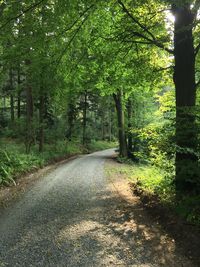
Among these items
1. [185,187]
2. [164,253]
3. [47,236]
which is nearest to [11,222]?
[47,236]

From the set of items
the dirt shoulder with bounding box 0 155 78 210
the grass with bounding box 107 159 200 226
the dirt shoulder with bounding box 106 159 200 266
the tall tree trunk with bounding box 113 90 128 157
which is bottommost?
the dirt shoulder with bounding box 0 155 78 210

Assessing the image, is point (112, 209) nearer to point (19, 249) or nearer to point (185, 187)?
point (185, 187)

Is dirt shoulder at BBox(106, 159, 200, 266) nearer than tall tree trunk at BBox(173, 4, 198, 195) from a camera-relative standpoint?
Yes

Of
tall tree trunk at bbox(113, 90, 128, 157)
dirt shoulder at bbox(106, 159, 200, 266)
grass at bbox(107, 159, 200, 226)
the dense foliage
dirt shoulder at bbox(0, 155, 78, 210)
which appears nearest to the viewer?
dirt shoulder at bbox(106, 159, 200, 266)

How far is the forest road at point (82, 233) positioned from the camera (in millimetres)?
4613

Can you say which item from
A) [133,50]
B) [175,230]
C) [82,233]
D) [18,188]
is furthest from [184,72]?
[18,188]

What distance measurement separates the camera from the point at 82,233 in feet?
19.0

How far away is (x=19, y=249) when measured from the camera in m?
4.96

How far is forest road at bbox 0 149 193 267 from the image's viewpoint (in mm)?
4613

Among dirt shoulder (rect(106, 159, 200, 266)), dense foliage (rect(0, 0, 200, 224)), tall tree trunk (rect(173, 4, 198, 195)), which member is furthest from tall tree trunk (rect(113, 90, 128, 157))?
dirt shoulder (rect(106, 159, 200, 266))

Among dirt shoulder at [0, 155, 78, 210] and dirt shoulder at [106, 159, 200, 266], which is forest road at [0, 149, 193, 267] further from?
dirt shoulder at [0, 155, 78, 210]

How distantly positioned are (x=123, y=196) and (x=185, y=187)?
2545 millimetres

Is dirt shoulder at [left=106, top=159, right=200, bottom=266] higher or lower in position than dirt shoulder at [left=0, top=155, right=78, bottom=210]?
higher

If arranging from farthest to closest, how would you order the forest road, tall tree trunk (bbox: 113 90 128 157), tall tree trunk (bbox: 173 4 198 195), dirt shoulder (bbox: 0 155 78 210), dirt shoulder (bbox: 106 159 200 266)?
tall tree trunk (bbox: 113 90 128 157) → dirt shoulder (bbox: 0 155 78 210) → tall tree trunk (bbox: 173 4 198 195) → dirt shoulder (bbox: 106 159 200 266) → the forest road
